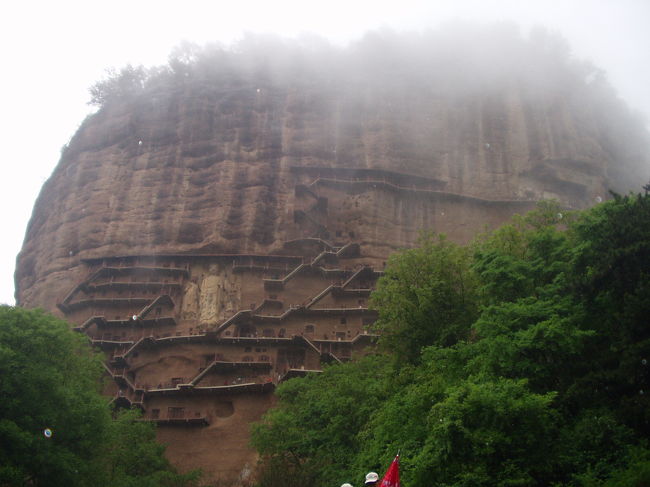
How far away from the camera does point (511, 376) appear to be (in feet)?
51.4

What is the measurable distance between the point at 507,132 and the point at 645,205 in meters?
31.5

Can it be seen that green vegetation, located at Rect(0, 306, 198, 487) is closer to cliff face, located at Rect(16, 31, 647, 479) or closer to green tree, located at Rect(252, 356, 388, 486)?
green tree, located at Rect(252, 356, 388, 486)

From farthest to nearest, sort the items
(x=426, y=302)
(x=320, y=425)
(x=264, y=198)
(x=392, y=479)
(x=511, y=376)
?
(x=264, y=198) → (x=320, y=425) → (x=426, y=302) → (x=511, y=376) → (x=392, y=479)

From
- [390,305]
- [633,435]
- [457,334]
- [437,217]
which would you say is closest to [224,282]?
[437,217]

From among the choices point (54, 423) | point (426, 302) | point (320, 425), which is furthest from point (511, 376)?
point (54, 423)

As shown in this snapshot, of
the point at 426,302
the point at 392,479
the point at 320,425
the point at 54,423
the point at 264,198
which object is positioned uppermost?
the point at 264,198

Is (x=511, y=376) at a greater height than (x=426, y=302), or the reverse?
(x=426, y=302)

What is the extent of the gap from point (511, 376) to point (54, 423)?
13.4 metres

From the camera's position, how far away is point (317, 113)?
4700 centimetres

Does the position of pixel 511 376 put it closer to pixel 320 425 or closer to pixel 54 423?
pixel 320 425

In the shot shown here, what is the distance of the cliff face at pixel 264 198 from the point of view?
37.0m

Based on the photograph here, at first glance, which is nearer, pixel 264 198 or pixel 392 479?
pixel 392 479

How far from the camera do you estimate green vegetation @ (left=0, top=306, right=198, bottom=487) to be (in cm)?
1812

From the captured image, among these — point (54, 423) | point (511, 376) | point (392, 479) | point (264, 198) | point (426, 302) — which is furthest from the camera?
point (264, 198)
